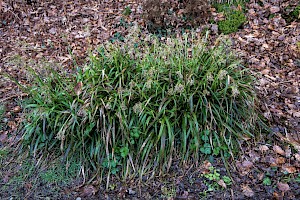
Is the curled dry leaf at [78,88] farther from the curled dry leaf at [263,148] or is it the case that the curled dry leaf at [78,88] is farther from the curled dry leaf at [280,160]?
the curled dry leaf at [280,160]

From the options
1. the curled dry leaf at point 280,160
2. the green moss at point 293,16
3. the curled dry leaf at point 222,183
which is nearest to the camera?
the curled dry leaf at point 222,183

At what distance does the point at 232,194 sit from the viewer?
3.04 metres

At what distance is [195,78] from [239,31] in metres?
1.80

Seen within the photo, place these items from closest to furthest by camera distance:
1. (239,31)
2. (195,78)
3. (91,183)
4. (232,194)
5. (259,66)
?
(232,194) < (91,183) < (195,78) < (259,66) < (239,31)

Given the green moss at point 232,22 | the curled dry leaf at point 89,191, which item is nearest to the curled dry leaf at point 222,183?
the curled dry leaf at point 89,191

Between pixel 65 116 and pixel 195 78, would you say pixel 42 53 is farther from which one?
pixel 195 78

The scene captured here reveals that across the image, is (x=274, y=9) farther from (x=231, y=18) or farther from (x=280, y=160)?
(x=280, y=160)

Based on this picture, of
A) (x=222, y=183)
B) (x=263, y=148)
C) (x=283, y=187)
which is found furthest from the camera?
(x=263, y=148)

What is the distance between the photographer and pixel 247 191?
3.05 m

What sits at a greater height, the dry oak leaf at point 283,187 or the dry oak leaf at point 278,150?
the dry oak leaf at point 278,150

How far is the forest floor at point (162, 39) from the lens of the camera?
314 centimetres

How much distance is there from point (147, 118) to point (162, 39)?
6.61 ft

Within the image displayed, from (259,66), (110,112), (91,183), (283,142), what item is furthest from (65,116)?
(259,66)

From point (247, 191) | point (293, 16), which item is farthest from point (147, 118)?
point (293, 16)
